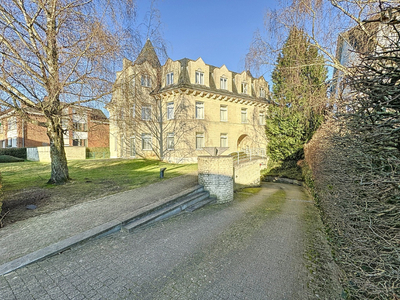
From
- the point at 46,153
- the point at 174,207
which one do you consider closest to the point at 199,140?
the point at 174,207

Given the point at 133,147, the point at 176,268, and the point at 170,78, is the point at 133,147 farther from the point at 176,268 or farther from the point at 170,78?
the point at 176,268

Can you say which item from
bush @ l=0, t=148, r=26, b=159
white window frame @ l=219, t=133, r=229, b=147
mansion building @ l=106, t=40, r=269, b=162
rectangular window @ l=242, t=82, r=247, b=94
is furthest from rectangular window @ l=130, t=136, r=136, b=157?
bush @ l=0, t=148, r=26, b=159

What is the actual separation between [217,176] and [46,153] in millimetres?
21679

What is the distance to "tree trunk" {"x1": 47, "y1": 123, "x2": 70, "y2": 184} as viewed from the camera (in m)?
9.23

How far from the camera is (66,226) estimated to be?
5398 mm

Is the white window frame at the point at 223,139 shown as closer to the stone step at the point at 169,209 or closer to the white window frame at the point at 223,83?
the white window frame at the point at 223,83

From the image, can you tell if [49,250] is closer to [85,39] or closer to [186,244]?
[186,244]

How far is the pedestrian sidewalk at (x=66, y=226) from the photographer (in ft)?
13.9

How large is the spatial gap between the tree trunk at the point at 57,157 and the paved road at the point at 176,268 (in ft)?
20.4

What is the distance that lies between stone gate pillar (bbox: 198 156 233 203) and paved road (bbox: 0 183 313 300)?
116 inches

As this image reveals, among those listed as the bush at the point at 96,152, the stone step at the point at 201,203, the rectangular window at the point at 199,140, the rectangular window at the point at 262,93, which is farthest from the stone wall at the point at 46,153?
the rectangular window at the point at 262,93

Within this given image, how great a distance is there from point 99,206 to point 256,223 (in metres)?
5.23

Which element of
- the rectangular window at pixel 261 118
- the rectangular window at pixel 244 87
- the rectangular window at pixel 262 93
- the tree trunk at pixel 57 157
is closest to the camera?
the tree trunk at pixel 57 157

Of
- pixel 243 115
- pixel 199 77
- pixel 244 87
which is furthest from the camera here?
pixel 244 87
